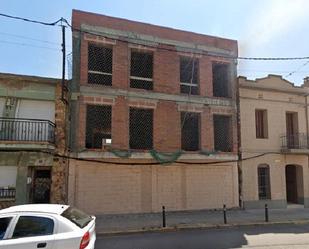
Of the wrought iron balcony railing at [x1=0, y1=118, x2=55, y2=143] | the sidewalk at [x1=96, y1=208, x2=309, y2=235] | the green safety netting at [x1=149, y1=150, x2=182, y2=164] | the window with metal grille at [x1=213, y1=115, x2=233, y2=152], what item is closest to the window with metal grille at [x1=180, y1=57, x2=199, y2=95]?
the window with metal grille at [x1=213, y1=115, x2=233, y2=152]

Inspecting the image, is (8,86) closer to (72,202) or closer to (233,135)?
(72,202)

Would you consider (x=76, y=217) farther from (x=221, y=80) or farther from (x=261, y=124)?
(x=261, y=124)

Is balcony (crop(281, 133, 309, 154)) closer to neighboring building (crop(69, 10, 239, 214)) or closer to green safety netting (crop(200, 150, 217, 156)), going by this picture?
neighboring building (crop(69, 10, 239, 214))

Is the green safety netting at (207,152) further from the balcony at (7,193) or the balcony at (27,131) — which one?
the balcony at (7,193)

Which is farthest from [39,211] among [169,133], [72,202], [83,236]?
[169,133]

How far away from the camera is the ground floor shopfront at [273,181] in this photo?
57.2 ft

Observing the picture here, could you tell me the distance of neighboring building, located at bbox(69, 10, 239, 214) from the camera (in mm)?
14719

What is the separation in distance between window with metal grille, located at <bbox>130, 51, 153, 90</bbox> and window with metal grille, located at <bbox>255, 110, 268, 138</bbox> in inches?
274

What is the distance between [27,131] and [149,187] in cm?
641

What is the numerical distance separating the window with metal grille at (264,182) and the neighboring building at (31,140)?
11.1 m

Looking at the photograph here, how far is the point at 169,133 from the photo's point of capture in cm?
1616

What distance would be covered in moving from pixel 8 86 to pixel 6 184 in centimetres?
442

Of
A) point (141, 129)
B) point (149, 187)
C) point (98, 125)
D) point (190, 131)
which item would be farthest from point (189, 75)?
point (149, 187)

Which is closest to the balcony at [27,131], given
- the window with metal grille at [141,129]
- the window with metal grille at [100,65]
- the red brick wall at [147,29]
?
the window with metal grille at [100,65]
